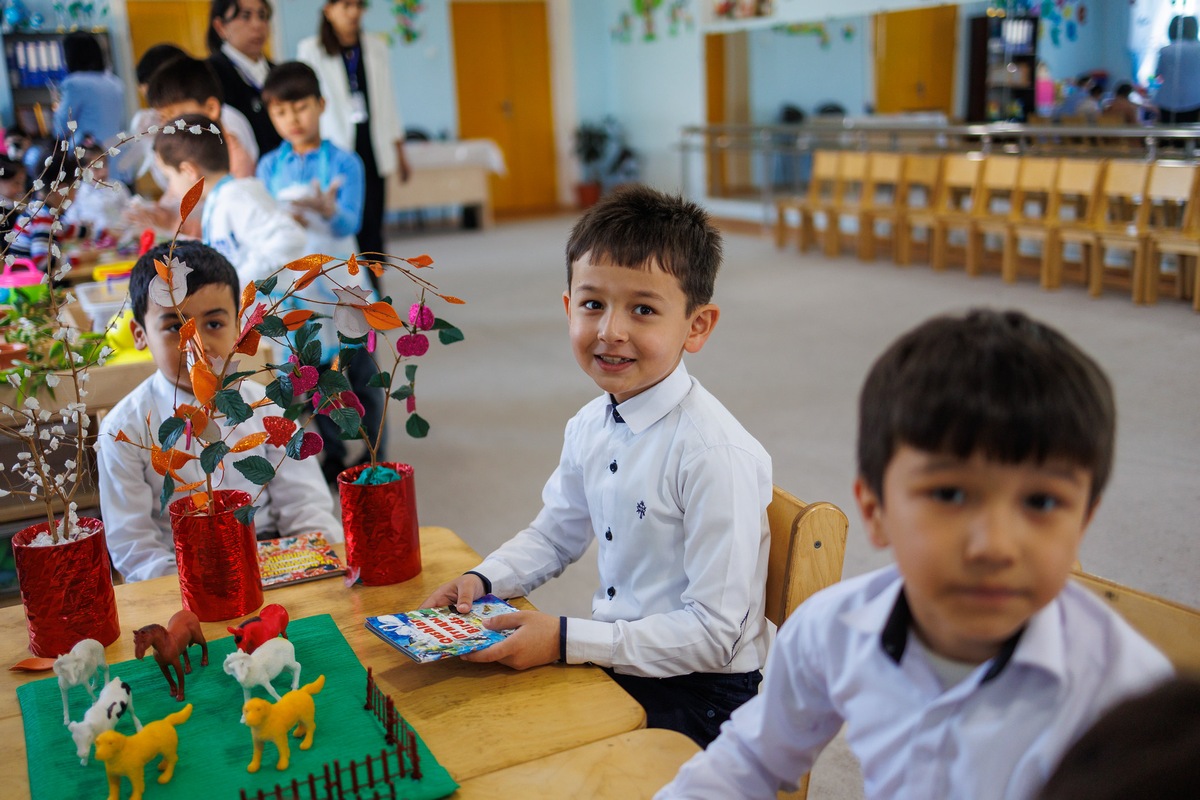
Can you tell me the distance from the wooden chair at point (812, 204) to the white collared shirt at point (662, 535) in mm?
6403

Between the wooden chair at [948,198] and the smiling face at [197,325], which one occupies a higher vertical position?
the smiling face at [197,325]

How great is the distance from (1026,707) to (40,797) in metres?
0.82

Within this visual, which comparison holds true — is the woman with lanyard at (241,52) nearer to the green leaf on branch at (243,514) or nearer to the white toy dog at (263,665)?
the green leaf on branch at (243,514)

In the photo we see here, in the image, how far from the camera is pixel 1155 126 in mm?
5961

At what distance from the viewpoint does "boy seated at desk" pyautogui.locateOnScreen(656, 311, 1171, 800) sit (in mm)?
715

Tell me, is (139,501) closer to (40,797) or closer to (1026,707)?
(40,797)

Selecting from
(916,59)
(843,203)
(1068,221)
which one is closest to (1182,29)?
(1068,221)

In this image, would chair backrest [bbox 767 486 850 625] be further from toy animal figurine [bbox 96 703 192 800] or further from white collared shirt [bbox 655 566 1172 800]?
toy animal figurine [bbox 96 703 192 800]

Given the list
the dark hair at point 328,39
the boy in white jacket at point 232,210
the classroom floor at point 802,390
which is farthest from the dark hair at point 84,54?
the boy in white jacket at point 232,210

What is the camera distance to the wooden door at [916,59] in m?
7.46

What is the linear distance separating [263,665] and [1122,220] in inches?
248

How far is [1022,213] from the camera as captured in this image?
6.48 m

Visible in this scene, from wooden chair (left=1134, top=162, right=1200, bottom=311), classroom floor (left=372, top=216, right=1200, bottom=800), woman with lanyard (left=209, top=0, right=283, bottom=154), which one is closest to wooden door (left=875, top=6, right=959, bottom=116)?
classroom floor (left=372, top=216, right=1200, bottom=800)

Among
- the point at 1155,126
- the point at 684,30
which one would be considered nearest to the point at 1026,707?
the point at 1155,126
